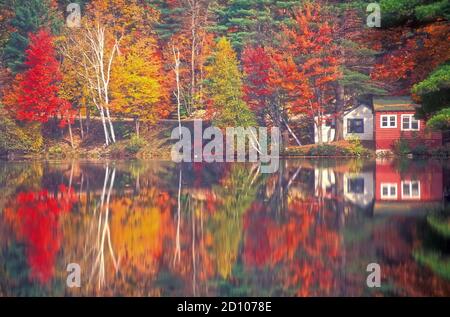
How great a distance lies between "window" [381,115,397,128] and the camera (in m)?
52.4

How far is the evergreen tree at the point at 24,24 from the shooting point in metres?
60.1

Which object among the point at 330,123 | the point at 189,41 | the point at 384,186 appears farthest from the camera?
the point at 189,41

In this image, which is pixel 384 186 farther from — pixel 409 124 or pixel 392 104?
pixel 392 104

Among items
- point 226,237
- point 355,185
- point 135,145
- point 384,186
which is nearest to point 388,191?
point 384,186

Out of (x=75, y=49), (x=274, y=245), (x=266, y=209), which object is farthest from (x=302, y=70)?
(x=274, y=245)

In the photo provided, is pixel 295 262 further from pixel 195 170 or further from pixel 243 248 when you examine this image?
pixel 195 170

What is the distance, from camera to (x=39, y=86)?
188 feet

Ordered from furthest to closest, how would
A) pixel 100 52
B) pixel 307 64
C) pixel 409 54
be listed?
pixel 100 52 < pixel 307 64 < pixel 409 54

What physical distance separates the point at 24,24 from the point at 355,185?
3873 cm

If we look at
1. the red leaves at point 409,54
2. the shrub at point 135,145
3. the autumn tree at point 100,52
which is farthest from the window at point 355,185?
the autumn tree at point 100,52

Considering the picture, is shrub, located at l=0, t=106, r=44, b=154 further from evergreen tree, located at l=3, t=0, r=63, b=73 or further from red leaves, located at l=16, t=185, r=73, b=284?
red leaves, located at l=16, t=185, r=73, b=284

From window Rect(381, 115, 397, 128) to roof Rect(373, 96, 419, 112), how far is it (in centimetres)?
52

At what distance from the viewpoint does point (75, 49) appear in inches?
2290
